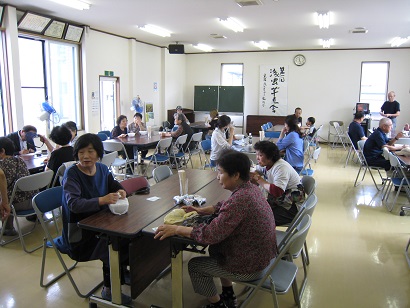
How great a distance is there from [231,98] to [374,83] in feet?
14.4

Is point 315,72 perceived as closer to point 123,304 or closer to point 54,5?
point 54,5

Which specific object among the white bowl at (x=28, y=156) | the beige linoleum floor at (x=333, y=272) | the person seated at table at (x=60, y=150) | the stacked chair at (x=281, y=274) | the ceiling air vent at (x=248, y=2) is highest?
the ceiling air vent at (x=248, y=2)

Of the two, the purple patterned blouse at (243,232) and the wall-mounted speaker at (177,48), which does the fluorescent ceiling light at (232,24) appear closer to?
the wall-mounted speaker at (177,48)

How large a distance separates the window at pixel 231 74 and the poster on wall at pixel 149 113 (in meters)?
2.97

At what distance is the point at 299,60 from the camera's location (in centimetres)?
1072

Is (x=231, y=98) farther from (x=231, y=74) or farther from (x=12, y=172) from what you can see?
(x=12, y=172)

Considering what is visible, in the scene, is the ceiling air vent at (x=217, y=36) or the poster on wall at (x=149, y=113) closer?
the ceiling air vent at (x=217, y=36)

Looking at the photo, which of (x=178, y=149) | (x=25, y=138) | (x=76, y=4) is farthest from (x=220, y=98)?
(x=25, y=138)

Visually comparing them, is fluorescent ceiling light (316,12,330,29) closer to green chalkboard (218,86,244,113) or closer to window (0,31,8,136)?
green chalkboard (218,86,244,113)

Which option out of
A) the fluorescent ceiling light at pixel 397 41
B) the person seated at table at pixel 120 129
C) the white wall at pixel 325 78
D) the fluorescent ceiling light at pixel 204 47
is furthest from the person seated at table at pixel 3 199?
the white wall at pixel 325 78

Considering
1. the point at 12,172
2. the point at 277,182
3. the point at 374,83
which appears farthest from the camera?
the point at 374,83

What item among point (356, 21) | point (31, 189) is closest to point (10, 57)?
point (31, 189)

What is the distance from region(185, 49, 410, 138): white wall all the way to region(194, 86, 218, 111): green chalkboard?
0.74 meters

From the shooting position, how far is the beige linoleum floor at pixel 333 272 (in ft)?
8.29
